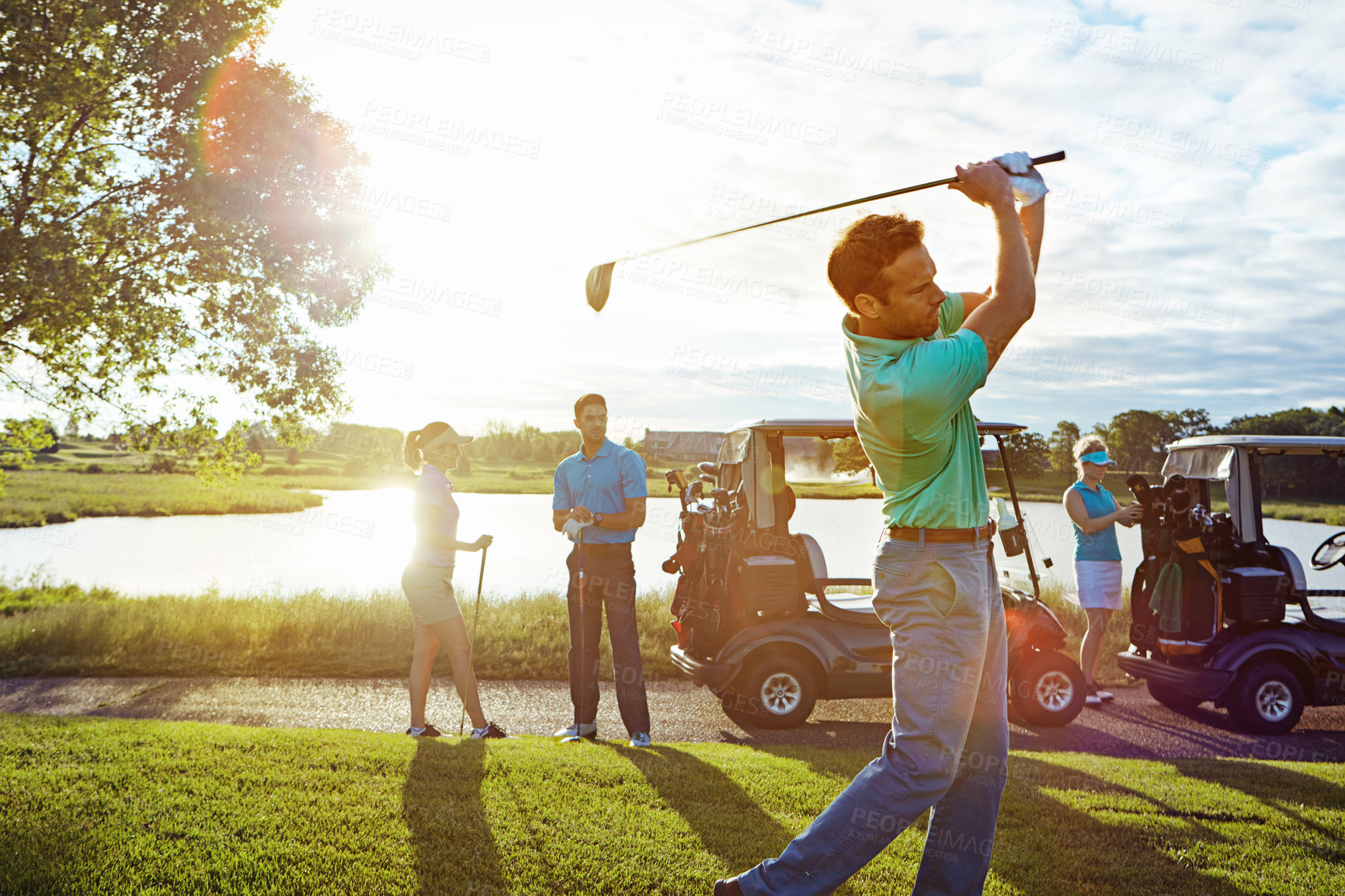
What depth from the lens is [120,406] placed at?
12422 mm

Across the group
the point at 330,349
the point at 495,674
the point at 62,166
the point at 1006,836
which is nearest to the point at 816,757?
the point at 1006,836

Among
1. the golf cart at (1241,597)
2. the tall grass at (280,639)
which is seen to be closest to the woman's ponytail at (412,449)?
the tall grass at (280,639)

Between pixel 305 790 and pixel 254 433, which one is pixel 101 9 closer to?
pixel 254 433

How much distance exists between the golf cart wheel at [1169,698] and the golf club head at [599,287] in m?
5.58

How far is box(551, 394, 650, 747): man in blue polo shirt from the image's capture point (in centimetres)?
556

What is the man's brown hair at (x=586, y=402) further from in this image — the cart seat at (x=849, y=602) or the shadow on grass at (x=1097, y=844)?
the shadow on grass at (x=1097, y=844)

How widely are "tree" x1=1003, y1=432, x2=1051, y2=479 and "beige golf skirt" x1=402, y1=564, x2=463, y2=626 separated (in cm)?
443

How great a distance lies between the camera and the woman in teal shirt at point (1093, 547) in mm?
7172

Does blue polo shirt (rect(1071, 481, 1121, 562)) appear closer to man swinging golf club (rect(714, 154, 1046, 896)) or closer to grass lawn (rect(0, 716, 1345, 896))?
grass lawn (rect(0, 716, 1345, 896))

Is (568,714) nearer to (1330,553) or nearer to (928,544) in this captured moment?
(928,544)

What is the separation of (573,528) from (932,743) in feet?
11.9

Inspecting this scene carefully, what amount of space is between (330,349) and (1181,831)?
1325cm

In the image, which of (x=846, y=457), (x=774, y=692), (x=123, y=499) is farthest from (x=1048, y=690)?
(x=123, y=499)

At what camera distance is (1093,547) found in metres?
7.29
